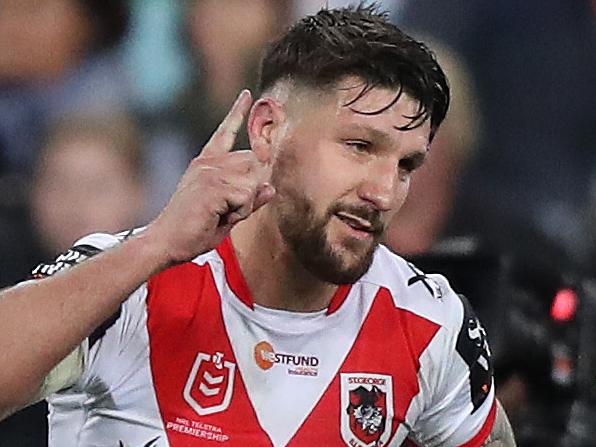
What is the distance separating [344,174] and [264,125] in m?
0.21

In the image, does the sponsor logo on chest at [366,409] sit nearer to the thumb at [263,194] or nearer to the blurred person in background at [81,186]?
the thumb at [263,194]

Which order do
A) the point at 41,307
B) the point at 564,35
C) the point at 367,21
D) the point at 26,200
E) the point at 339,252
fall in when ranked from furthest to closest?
the point at 564,35 < the point at 26,200 < the point at 367,21 < the point at 339,252 < the point at 41,307

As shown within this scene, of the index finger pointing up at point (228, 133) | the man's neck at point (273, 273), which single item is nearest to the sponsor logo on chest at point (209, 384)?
the man's neck at point (273, 273)

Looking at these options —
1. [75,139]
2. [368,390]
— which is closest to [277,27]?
[75,139]

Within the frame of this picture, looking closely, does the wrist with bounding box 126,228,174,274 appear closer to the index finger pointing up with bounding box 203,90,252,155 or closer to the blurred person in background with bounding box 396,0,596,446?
the index finger pointing up with bounding box 203,90,252,155

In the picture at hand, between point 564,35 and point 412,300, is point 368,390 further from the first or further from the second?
point 564,35

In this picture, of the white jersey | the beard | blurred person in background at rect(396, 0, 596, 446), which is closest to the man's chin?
the beard

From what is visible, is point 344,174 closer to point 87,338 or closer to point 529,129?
point 87,338

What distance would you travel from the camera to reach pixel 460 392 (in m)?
2.14

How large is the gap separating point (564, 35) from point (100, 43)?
45.3 inches

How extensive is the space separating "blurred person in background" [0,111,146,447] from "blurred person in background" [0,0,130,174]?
0.14 feet

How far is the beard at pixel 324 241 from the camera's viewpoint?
189cm

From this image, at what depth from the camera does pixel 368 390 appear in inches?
79.8

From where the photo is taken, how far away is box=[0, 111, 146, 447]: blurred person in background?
9.75 feet
